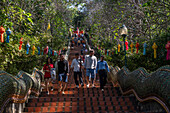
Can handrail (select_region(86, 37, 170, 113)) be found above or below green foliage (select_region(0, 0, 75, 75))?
below

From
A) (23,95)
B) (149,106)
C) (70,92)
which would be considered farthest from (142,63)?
(23,95)

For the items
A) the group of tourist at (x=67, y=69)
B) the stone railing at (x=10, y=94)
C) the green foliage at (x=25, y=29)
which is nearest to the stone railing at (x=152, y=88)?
the group of tourist at (x=67, y=69)

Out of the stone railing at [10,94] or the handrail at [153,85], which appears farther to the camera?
the stone railing at [10,94]

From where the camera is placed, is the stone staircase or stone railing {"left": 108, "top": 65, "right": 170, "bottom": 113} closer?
stone railing {"left": 108, "top": 65, "right": 170, "bottom": 113}

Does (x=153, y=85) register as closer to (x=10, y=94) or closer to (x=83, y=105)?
(x=83, y=105)

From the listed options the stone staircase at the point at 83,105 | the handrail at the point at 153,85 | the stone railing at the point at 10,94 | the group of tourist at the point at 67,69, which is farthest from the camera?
the group of tourist at the point at 67,69

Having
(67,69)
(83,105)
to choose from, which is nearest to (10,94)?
(83,105)

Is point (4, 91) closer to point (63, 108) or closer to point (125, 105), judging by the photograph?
point (63, 108)

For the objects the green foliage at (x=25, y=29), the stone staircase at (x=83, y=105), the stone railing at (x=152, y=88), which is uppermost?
the green foliage at (x=25, y=29)

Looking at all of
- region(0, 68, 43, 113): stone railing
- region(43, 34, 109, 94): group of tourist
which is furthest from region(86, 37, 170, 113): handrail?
region(0, 68, 43, 113): stone railing

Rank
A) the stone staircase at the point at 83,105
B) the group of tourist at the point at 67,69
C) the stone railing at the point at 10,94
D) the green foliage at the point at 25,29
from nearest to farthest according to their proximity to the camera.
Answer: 1. the stone railing at the point at 10,94
2. the stone staircase at the point at 83,105
3. the group of tourist at the point at 67,69
4. the green foliage at the point at 25,29

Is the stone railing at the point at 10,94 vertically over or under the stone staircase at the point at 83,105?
over

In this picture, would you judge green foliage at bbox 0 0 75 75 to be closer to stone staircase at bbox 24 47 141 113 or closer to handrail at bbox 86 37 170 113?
stone staircase at bbox 24 47 141 113

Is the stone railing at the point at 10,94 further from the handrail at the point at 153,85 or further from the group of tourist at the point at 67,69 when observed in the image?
the handrail at the point at 153,85
